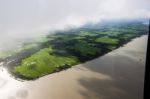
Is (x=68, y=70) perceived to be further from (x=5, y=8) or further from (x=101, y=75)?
(x=5, y=8)

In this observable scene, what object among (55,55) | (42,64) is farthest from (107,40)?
(42,64)

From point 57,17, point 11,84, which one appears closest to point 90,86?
point 11,84

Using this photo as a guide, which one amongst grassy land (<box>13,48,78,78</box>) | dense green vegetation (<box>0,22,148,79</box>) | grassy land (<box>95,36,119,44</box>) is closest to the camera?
grassy land (<box>13,48,78,78</box>)

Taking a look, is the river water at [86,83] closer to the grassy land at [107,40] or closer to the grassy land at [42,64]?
the grassy land at [42,64]

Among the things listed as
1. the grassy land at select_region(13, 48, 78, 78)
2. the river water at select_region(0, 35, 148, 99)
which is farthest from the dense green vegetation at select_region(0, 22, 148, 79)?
the river water at select_region(0, 35, 148, 99)

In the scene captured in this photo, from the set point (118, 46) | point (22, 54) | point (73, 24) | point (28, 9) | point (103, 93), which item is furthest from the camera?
point (73, 24)

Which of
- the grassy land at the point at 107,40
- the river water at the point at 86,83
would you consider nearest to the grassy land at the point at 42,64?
the river water at the point at 86,83

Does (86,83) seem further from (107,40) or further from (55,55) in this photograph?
(107,40)

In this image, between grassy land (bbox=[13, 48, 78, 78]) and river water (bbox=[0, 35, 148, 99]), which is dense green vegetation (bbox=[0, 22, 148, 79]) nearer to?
grassy land (bbox=[13, 48, 78, 78])
